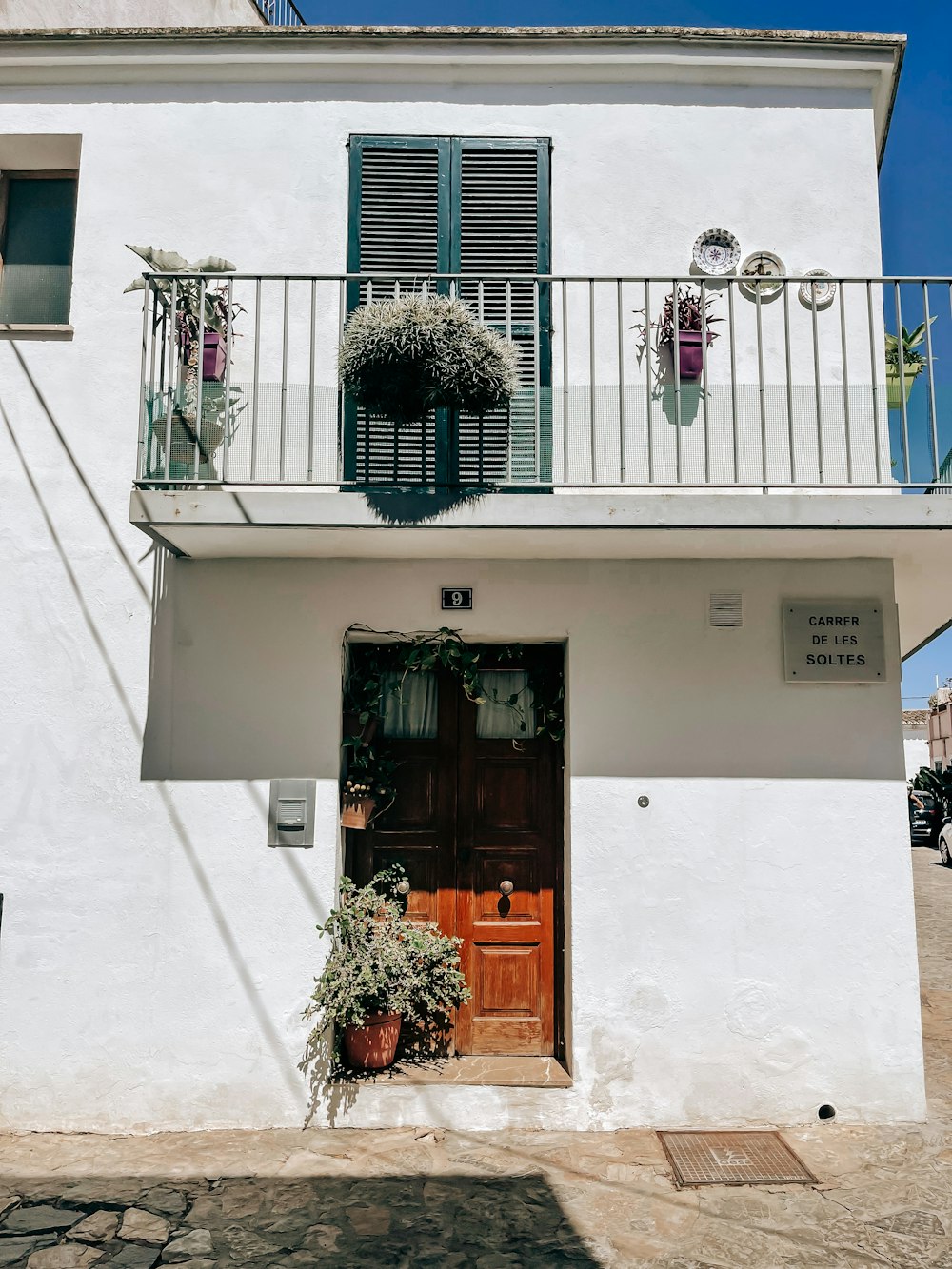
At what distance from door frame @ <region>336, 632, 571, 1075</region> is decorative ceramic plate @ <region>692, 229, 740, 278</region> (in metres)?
2.57

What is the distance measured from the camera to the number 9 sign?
220 inches

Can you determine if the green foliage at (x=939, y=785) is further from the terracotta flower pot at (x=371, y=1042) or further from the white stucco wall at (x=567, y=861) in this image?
the terracotta flower pot at (x=371, y=1042)

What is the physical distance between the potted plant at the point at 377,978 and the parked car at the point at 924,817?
20668 millimetres

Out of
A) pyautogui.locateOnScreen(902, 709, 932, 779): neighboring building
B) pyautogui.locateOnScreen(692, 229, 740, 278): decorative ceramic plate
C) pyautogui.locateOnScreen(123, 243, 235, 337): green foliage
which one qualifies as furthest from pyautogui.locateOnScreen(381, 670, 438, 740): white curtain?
pyautogui.locateOnScreen(902, 709, 932, 779): neighboring building

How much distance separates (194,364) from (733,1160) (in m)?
5.23

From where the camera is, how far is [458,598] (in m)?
5.60

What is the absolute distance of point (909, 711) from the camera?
4447 cm

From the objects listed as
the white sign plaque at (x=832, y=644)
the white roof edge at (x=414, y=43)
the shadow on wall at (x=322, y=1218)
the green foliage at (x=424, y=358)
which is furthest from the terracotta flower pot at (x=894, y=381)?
the shadow on wall at (x=322, y=1218)

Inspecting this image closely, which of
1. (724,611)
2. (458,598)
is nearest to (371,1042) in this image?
(458,598)

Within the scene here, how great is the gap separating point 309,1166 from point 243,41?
6577 mm

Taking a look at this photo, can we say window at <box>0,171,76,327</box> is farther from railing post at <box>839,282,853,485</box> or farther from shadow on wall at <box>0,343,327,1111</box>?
railing post at <box>839,282,853,485</box>

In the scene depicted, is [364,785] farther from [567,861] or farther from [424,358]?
[424,358]

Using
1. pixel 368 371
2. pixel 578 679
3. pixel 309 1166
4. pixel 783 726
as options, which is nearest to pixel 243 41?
pixel 368 371

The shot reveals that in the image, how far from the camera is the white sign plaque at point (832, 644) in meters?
5.51
